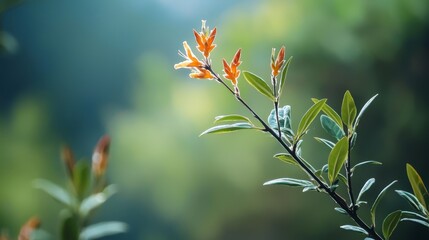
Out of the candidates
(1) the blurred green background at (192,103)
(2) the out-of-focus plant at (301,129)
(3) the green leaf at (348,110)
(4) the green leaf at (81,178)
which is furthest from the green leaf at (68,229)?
(1) the blurred green background at (192,103)

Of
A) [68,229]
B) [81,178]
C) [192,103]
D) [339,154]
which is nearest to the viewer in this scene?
[339,154]

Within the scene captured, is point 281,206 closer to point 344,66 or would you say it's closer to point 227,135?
point 227,135

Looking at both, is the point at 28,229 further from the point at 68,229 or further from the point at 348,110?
the point at 348,110

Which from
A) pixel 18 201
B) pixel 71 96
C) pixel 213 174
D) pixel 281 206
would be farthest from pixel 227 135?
pixel 18 201

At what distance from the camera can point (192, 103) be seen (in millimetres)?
1309

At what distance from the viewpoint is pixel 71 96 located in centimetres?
139

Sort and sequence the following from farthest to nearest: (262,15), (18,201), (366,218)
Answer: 1. (18,201)
2. (262,15)
3. (366,218)

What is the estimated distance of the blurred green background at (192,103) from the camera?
119cm

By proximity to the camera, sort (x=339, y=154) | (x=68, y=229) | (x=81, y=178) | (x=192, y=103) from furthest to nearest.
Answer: (x=192, y=103) → (x=81, y=178) → (x=68, y=229) → (x=339, y=154)

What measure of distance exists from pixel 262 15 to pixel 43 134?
2.43 feet

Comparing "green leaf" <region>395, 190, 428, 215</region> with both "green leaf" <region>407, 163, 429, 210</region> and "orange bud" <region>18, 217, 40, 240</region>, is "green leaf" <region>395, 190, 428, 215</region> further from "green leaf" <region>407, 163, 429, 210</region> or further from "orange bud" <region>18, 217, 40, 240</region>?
"orange bud" <region>18, 217, 40, 240</region>

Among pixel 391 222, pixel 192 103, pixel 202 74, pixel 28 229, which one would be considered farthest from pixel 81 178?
pixel 192 103

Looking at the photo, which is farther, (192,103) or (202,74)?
(192,103)

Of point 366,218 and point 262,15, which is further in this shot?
point 262,15
